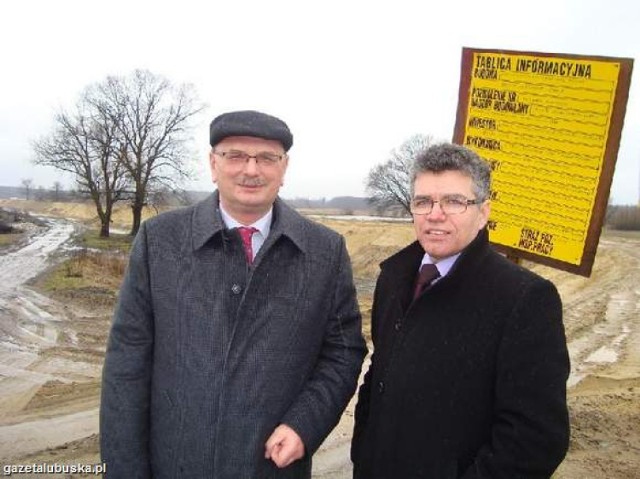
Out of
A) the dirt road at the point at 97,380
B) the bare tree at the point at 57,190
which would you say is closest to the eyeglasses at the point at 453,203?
the dirt road at the point at 97,380

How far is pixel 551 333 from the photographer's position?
189 centimetres

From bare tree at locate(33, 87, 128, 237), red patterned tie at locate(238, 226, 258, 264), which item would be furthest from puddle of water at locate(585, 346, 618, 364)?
bare tree at locate(33, 87, 128, 237)

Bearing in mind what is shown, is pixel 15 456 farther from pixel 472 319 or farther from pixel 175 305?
pixel 472 319

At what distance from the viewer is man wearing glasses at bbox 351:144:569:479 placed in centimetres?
188

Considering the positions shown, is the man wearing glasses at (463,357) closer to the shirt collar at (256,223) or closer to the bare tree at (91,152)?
the shirt collar at (256,223)

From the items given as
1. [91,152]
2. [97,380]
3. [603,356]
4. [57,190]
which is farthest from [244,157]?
[57,190]

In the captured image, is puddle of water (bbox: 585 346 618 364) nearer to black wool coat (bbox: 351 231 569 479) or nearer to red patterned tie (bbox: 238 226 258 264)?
black wool coat (bbox: 351 231 569 479)

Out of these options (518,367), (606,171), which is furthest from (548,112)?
(518,367)

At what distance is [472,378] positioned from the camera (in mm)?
2006

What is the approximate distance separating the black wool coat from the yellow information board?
948 mm

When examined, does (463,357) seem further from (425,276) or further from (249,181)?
(249,181)

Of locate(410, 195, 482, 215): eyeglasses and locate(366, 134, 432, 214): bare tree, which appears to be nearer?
locate(410, 195, 482, 215): eyeglasses

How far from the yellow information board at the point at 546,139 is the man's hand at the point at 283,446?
168 cm

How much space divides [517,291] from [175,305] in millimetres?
1394
